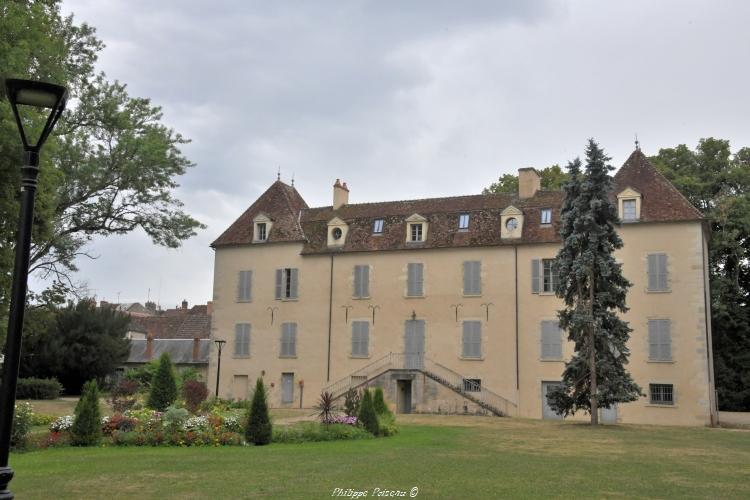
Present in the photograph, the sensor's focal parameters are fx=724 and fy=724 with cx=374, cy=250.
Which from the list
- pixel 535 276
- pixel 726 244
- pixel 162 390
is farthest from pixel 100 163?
pixel 726 244

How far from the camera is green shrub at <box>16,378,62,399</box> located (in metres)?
33.3

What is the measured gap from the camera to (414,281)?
3359cm

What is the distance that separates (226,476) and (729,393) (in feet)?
111

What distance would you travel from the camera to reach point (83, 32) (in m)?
25.8

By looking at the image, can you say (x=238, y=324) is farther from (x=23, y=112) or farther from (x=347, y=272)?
(x=23, y=112)

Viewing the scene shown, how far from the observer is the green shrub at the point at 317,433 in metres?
17.7

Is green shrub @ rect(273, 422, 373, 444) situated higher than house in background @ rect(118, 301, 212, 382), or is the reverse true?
house in background @ rect(118, 301, 212, 382)

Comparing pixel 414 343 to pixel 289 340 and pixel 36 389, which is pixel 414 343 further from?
pixel 36 389

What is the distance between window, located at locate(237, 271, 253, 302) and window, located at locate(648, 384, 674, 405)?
19172 mm

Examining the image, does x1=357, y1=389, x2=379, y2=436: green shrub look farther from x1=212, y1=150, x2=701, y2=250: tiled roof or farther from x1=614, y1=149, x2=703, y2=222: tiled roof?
x1=614, y1=149, x2=703, y2=222: tiled roof

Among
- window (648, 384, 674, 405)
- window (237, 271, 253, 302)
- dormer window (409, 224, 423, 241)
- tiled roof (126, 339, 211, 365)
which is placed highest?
dormer window (409, 224, 423, 241)

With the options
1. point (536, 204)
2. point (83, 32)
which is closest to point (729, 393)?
point (536, 204)

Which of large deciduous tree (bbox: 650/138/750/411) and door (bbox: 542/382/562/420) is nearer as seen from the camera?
door (bbox: 542/382/562/420)

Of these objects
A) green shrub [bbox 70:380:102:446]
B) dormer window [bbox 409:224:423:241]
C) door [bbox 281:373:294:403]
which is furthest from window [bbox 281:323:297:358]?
green shrub [bbox 70:380:102:446]
